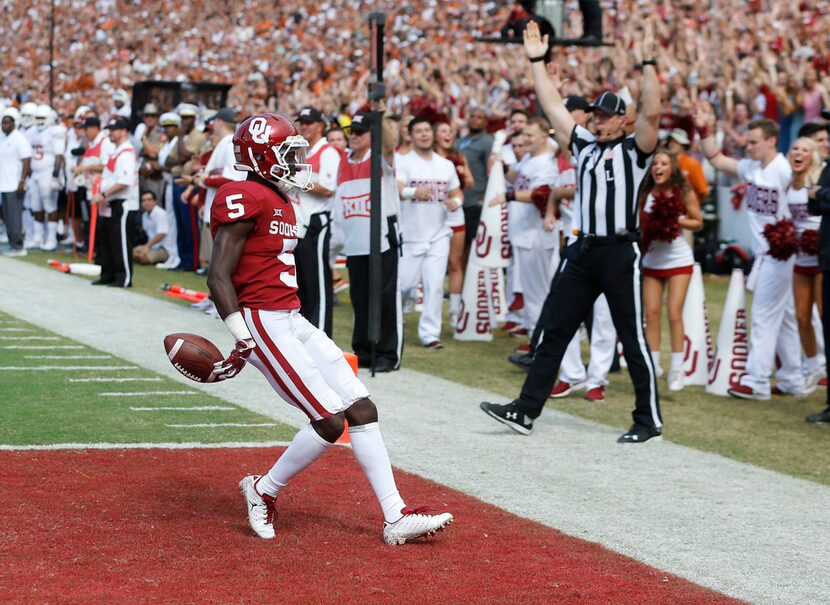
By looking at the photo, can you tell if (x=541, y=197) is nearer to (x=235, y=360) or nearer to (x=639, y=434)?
(x=639, y=434)

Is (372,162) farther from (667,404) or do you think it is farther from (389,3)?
(389,3)

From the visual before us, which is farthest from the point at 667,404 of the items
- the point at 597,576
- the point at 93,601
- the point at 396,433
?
the point at 93,601

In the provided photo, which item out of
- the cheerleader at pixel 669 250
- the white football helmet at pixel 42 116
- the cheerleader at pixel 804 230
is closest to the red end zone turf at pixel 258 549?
the cheerleader at pixel 669 250

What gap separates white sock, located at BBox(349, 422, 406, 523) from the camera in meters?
5.95

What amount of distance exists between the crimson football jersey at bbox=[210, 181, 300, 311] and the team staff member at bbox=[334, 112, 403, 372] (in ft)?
17.1

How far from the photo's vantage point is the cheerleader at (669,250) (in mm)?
10789

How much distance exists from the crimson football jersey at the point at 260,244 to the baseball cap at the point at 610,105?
10.8 ft

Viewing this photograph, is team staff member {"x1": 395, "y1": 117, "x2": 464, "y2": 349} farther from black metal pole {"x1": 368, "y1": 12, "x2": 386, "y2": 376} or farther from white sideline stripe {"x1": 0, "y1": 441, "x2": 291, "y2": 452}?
white sideline stripe {"x1": 0, "y1": 441, "x2": 291, "y2": 452}

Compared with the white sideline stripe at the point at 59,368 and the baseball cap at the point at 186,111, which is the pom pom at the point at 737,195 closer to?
the baseball cap at the point at 186,111

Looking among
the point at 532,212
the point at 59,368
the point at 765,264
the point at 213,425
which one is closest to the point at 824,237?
the point at 765,264

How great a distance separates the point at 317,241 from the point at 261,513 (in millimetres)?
5390

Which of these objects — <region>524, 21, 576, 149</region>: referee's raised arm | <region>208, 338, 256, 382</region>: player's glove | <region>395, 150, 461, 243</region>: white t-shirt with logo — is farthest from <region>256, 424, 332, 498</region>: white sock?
<region>395, 150, 461, 243</region>: white t-shirt with logo

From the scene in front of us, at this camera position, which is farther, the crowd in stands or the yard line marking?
the crowd in stands

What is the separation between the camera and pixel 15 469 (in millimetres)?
7031
